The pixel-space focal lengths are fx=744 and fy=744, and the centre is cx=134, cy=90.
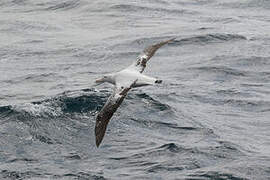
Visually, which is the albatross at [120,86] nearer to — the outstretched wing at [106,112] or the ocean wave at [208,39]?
the outstretched wing at [106,112]

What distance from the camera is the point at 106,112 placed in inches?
637

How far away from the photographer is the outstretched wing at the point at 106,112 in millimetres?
15696

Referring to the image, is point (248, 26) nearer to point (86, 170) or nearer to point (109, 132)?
point (109, 132)

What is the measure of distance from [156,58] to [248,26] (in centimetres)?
691

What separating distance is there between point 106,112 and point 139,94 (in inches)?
243

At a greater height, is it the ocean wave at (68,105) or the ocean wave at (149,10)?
the ocean wave at (149,10)

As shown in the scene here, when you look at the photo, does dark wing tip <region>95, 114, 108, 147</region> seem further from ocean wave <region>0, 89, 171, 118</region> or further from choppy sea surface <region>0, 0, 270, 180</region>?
ocean wave <region>0, 89, 171, 118</region>

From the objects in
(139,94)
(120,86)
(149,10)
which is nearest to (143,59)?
(120,86)

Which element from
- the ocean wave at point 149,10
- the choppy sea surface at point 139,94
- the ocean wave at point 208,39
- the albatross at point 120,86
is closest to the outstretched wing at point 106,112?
the albatross at point 120,86

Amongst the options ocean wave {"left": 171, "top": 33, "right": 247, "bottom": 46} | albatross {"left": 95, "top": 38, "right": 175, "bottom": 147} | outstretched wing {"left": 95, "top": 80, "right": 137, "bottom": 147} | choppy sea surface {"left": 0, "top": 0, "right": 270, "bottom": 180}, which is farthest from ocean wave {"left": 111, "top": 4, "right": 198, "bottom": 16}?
outstretched wing {"left": 95, "top": 80, "right": 137, "bottom": 147}

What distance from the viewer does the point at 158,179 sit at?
15984 mm

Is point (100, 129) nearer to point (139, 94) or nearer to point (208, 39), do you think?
point (139, 94)

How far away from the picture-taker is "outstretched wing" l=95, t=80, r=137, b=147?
51.5 feet

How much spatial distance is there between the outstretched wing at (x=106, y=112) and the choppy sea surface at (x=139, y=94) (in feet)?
3.59
